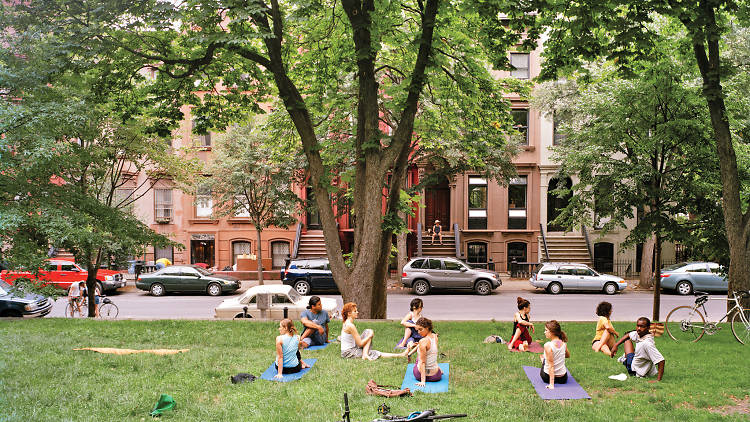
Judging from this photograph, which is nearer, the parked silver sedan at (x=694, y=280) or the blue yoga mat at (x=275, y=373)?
the blue yoga mat at (x=275, y=373)

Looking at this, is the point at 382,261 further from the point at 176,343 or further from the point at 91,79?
the point at 91,79

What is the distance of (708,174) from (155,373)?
558 inches

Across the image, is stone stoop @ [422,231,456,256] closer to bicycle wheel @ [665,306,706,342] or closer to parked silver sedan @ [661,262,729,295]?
parked silver sedan @ [661,262,729,295]

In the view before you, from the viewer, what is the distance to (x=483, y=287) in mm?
24453

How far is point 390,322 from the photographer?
1295cm

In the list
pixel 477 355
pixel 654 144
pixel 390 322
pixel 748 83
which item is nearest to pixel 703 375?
pixel 477 355

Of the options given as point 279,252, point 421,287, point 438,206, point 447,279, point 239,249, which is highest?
point 438,206

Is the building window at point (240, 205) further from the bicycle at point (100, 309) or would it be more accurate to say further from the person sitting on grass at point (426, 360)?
the person sitting on grass at point (426, 360)

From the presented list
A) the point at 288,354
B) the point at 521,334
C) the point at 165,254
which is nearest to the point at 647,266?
the point at 521,334

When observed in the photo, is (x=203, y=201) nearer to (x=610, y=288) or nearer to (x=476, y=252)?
(x=476, y=252)

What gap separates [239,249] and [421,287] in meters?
13.3

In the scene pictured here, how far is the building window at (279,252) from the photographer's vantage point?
3244 centimetres

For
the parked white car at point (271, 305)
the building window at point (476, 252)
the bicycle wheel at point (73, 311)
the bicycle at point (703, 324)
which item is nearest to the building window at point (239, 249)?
the bicycle wheel at point (73, 311)

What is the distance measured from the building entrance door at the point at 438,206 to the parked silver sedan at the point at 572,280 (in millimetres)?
8860
